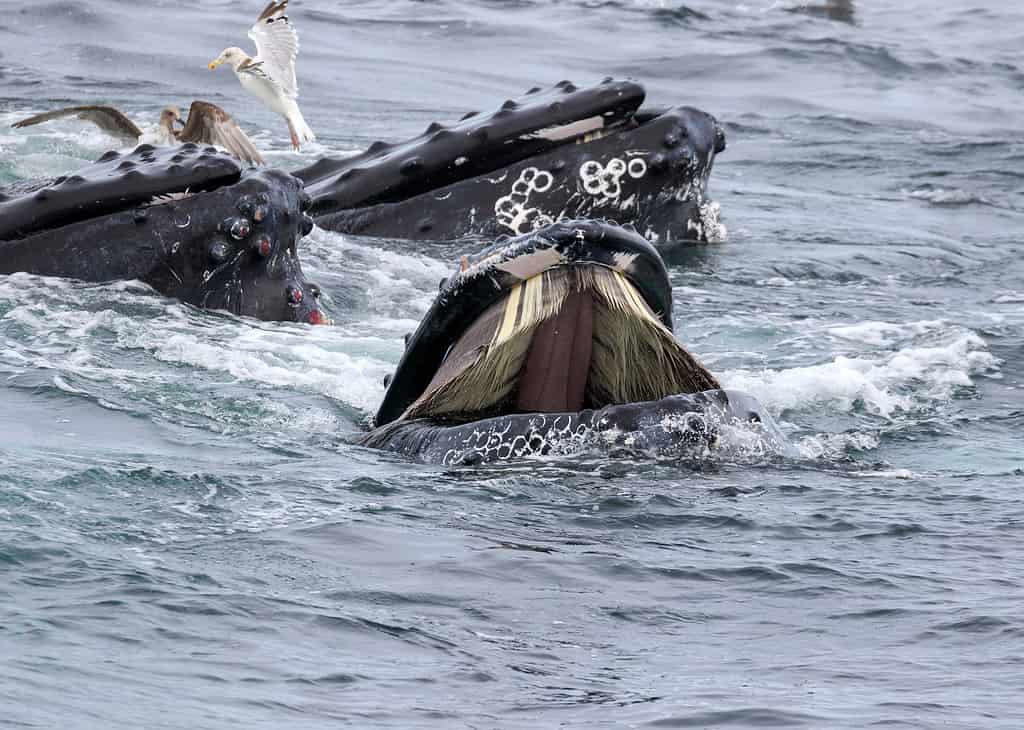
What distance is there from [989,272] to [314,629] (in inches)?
332

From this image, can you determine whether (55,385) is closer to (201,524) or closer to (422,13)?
(201,524)

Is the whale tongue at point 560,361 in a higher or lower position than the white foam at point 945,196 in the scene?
higher

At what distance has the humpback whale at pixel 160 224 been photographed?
27.7 feet

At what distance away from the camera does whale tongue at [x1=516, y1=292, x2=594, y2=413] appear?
6078 millimetres

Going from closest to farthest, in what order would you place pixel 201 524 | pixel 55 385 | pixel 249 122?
pixel 201 524 < pixel 55 385 < pixel 249 122

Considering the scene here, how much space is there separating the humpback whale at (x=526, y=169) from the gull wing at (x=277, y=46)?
5527 millimetres

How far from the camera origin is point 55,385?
25.5ft

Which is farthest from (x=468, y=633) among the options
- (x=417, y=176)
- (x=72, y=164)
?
(x=72, y=164)

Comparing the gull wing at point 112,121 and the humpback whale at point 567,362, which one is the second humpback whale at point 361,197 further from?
the humpback whale at point 567,362

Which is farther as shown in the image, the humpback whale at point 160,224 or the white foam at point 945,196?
the white foam at point 945,196

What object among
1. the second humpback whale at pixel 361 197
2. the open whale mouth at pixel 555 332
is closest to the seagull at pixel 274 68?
the second humpback whale at pixel 361 197

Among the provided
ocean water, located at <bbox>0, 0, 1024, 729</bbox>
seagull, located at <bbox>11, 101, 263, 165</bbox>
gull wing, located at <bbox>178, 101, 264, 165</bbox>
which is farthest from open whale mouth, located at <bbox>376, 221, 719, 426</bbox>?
gull wing, located at <bbox>178, 101, 264, 165</bbox>

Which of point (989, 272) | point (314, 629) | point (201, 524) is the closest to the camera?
point (314, 629)

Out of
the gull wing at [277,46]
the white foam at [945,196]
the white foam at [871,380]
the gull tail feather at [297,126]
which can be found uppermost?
the gull wing at [277,46]
